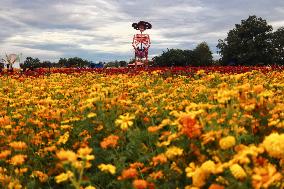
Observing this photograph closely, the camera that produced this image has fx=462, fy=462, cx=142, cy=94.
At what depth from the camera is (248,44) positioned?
3803 cm

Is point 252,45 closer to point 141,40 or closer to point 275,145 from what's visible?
point 141,40

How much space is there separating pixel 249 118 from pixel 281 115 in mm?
369

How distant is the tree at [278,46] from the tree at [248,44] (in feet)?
1.95

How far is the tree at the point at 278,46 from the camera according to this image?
1532 inches

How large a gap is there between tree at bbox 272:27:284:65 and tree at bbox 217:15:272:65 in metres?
0.59

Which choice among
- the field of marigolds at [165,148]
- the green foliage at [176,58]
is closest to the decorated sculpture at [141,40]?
the green foliage at [176,58]

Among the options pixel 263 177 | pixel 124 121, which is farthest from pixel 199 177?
pixel 124 121

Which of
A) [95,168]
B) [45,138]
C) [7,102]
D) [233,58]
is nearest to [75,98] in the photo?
[7,102]

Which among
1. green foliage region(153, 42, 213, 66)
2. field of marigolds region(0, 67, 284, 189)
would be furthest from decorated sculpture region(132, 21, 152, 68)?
field of marigolds region(0, 67, 284, 189)

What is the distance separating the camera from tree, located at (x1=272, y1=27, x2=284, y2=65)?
3891 centimetres

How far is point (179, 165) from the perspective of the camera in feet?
14.8

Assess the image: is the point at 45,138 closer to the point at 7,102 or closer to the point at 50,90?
the point at 7,102

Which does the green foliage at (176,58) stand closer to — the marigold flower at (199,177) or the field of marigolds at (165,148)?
the field of marigolds at (165,148)

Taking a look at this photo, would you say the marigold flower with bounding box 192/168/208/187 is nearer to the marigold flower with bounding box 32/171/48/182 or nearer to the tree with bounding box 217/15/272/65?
the marigold flower with bounding box 32/171/48/182
